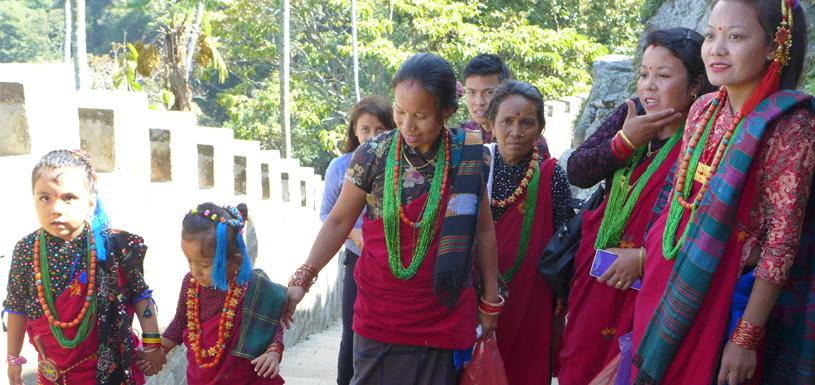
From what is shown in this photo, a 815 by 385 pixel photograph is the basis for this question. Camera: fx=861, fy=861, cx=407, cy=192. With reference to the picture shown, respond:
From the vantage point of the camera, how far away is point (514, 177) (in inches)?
145

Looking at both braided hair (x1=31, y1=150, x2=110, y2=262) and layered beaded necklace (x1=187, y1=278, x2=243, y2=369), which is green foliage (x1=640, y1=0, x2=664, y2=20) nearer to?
layered beaded necklace (x1=187, y1=278, x2=243, y2=369)

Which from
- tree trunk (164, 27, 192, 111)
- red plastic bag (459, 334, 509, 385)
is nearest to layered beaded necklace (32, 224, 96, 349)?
red plastic bag (459, 334, 509, 385)

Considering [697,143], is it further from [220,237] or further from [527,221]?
[220,237]

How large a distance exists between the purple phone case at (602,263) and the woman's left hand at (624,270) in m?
0.02

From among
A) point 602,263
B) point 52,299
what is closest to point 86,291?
point 52,299

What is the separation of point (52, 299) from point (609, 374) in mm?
1995

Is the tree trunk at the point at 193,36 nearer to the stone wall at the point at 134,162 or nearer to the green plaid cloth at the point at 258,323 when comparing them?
the stone wall at the point at 134,162

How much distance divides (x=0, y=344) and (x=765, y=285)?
8.92 feet

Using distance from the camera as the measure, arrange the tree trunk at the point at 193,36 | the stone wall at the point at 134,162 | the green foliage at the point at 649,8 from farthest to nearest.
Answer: the tree trunk at the point at 193,36, the green foliage at the point at 649,8, the stone wall at the point at 134,162

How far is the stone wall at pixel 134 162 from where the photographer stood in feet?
11.6

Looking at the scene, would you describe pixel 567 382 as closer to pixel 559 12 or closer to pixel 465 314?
pixel 465 314

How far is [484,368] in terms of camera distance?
3137mm

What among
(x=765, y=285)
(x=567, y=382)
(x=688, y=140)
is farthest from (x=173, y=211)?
(x=765, y=285)

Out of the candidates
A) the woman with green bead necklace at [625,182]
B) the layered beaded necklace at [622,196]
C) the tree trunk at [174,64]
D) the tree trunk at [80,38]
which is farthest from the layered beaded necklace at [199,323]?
the tree trunk at [174,64]
